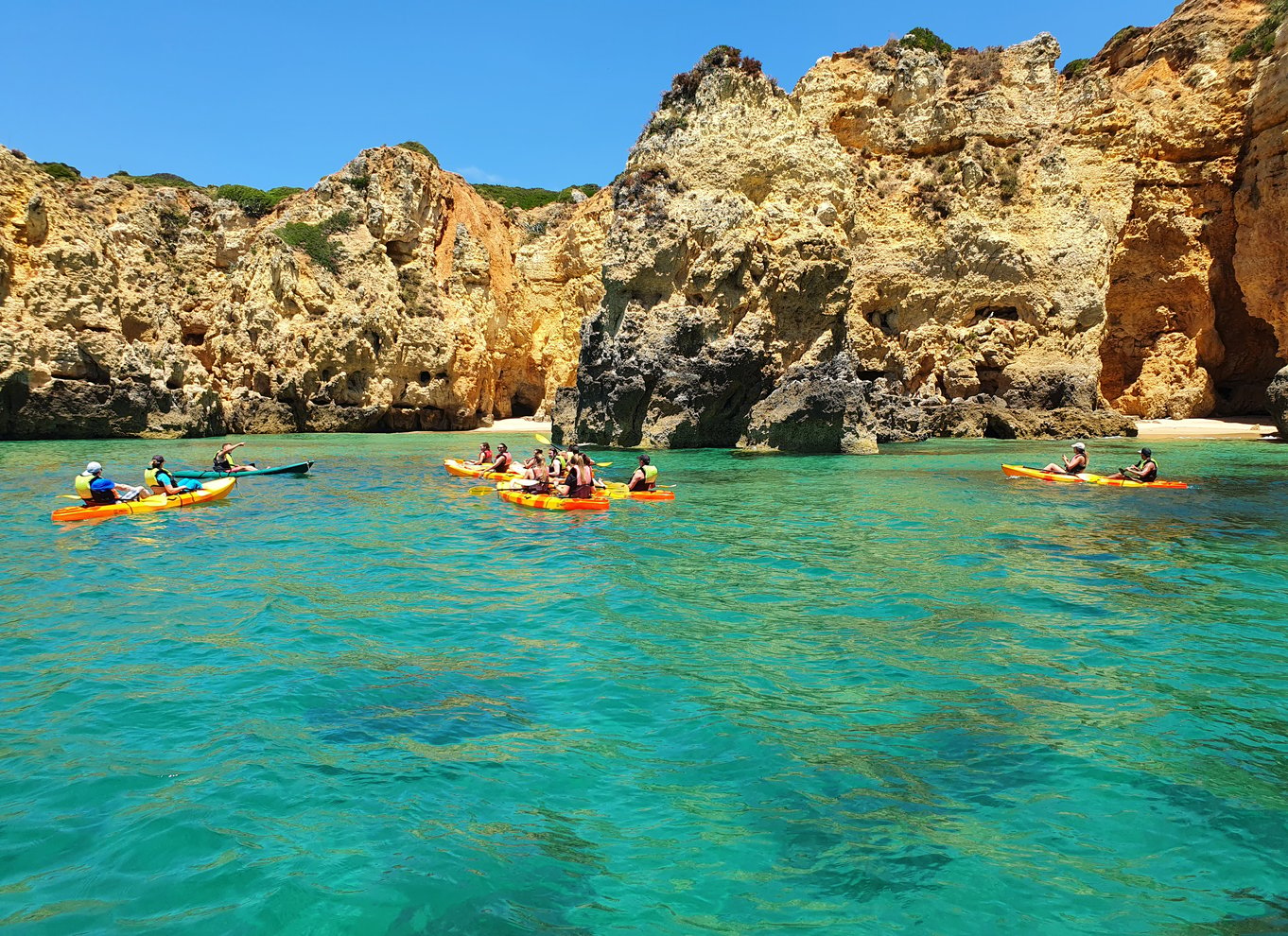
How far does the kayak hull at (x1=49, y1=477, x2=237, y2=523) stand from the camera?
44.9 ft

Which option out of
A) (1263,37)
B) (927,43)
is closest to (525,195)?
(927,43)

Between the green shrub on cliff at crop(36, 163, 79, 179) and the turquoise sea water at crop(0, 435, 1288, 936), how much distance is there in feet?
133

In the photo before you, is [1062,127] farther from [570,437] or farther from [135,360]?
[135,360]

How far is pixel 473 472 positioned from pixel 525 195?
43137 millimetres

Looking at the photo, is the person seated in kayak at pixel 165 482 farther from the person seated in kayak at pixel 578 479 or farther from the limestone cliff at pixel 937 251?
the limestone cliff at pixel 937 251

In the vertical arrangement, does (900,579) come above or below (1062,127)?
below

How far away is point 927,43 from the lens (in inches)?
1501

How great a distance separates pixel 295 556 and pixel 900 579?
7.97 m

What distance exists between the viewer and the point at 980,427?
3338 centimetres

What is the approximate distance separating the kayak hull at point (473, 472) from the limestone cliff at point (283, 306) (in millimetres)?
18939

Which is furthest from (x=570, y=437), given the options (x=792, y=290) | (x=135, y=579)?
(x=135, y=579)

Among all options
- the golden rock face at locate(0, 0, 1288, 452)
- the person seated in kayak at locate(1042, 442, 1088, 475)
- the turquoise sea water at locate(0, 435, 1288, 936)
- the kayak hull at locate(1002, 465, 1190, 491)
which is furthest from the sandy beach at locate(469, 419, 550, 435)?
the turquoise sea water at locate(0, 435, 1288, 936)

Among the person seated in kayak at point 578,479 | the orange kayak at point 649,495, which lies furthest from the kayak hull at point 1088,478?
the person seated in kayak at point 578,479

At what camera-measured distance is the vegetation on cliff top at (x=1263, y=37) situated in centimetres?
3225
